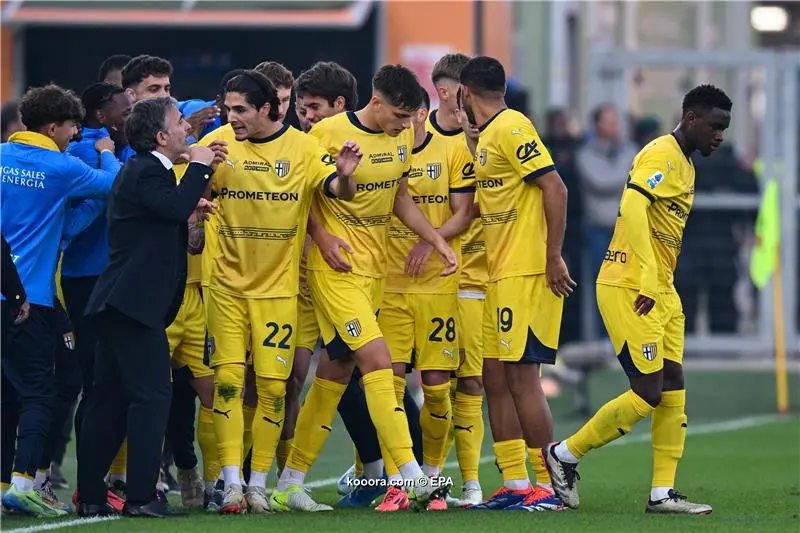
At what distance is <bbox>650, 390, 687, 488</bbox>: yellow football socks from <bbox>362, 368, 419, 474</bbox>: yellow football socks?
131 cm

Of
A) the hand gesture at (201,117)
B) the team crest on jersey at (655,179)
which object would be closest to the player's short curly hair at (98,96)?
the hand gesture at (201,117)

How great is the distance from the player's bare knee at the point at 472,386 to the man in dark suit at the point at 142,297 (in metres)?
2.06

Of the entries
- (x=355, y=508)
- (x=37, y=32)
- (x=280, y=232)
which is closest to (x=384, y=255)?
(x=280, y=232)

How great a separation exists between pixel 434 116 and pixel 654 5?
80.1 ft

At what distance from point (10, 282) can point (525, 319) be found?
8.58 feet

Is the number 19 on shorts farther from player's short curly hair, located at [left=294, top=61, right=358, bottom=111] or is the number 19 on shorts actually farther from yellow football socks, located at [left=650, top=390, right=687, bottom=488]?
player's short curly hair, located at [left=294, top=61, right=358, bottom=111]

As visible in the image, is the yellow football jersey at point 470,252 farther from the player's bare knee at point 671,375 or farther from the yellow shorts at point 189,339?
the yellow shorts at point 189,339

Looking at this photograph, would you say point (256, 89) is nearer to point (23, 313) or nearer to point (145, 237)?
point (145, 237)

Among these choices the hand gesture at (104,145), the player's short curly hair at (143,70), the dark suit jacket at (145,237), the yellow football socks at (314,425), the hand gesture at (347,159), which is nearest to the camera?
the dark suit jacket at (145,237)

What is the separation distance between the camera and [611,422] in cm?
980

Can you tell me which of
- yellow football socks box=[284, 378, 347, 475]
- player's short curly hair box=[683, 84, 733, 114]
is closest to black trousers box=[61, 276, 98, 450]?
yellow football socks box=[284, 378, 347, 475]

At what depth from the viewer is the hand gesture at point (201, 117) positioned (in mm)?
10266

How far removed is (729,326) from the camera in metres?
21.0

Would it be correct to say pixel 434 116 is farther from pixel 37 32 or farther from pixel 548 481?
pixel 37 32
